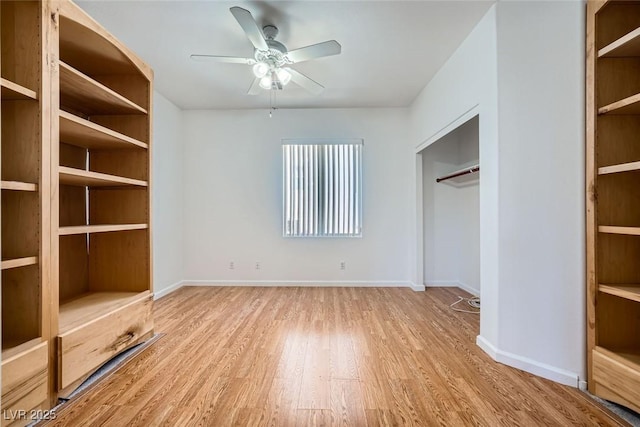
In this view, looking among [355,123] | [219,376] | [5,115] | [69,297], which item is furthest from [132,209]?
[355,123]

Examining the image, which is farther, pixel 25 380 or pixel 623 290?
pixel 623 290

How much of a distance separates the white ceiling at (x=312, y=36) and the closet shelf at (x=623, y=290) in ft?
7.14

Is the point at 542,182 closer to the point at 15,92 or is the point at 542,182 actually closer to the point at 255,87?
the point at 255,87

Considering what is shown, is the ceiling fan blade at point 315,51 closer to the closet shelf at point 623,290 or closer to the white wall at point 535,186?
the white wall at point 535,186

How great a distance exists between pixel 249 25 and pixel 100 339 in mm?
2462

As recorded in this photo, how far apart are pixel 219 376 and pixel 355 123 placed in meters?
3.69

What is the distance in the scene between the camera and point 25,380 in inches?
54.9

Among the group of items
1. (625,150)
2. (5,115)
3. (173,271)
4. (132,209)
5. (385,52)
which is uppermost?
(385,52)

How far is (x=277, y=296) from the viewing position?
12.2ft

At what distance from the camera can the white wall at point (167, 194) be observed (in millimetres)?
3629

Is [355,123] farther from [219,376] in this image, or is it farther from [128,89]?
[219,376]

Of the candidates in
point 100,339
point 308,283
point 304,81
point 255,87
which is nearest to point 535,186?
point 304,81

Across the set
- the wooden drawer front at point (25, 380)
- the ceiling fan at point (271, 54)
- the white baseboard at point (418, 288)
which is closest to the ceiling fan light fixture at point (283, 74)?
the ceiling fan at point (271, 54)

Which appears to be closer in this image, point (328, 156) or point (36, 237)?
point (36, 237)
